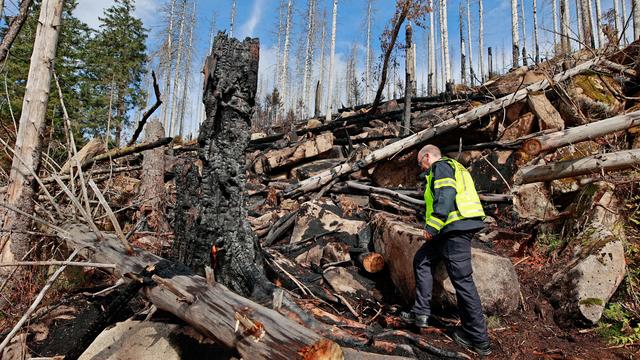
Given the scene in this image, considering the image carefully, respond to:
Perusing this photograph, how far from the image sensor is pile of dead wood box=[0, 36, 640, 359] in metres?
2.81

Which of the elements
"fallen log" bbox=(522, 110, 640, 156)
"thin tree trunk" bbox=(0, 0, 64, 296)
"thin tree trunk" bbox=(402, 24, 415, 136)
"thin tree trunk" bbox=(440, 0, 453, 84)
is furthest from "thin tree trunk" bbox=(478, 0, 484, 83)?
"thin tree trunk" bbox=(0, 0, 64, 296)

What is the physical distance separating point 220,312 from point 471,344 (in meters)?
2.36

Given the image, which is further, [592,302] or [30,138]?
[30,138]

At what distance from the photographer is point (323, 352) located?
2029 millimetres

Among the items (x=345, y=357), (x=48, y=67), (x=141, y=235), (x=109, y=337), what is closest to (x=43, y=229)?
(x=141, y=235)

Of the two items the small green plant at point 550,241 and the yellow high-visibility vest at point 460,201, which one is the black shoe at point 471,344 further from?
the small green plant at point 550,241

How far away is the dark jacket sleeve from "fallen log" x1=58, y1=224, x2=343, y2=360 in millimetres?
1886

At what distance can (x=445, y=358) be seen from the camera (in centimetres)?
284

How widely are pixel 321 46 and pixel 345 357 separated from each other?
29186 mm

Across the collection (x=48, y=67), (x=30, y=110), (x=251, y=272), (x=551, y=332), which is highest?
(x=48, y=67)

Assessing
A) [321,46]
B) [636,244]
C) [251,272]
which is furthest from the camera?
[321,46]

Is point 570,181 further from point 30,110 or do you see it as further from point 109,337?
point 30,110

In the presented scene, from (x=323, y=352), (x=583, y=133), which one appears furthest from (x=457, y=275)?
(x=583, y=133)

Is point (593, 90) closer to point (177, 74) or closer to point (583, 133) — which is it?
point (583, 133)
